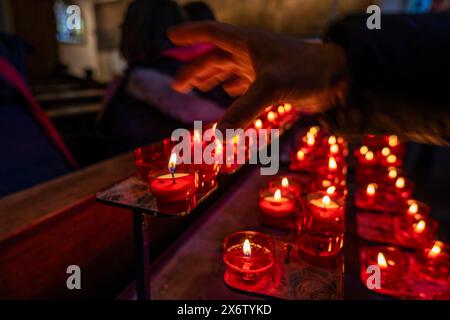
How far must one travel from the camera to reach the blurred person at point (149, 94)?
244 centimetres

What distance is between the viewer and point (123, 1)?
9234 millimetres

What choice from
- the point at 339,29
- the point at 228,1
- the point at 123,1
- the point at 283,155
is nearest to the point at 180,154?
the point at 339,29

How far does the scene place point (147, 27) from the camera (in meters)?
2.64

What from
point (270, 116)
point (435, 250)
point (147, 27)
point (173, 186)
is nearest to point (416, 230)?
point (435, 250)

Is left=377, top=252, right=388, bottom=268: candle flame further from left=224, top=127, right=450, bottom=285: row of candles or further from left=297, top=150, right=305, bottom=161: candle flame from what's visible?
left=297, top=150, right=305, bottom=161: candle flame

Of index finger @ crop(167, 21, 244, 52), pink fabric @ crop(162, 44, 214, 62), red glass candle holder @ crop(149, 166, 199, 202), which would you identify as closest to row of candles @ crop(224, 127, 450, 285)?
red glass candle holder @ crop(149, 166, 199, 202)

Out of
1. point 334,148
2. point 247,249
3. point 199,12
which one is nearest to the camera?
point 247,249

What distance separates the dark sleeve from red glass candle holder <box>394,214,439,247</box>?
57 cm

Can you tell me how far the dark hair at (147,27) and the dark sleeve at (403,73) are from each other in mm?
2151

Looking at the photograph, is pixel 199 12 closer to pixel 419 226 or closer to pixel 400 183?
pixel 400 183

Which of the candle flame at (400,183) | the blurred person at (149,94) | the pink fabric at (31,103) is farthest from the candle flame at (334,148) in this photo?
the pink fabric at (31,103)

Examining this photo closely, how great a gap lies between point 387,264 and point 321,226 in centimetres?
25

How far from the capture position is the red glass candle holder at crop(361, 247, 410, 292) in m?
1.02
